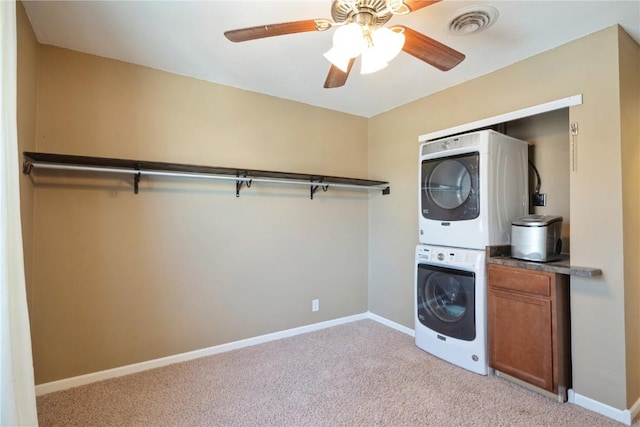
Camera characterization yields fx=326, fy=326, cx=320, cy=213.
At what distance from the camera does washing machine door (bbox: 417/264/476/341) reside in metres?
2.59

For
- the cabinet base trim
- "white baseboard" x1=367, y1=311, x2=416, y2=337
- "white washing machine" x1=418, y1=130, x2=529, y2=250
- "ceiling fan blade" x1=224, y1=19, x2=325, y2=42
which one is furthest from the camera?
"white baseboard" x1=367, y1=311, x2=416, y2=337

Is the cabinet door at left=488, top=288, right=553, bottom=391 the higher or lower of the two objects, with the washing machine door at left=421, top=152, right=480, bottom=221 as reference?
lower

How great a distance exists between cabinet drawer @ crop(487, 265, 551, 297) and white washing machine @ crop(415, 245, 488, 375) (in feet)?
0.23

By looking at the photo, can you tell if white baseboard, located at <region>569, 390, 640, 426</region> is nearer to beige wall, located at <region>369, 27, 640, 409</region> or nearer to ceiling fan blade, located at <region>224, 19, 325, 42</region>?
beige wall, located at <region>369, 27, 640, 409</region>

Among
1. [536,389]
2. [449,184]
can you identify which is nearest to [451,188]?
[449,184]

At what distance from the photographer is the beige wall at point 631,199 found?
80.0 inches

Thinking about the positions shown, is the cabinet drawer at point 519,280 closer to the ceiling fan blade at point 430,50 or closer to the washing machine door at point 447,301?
the washing machine door at point 447,301

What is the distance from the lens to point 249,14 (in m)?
1.95

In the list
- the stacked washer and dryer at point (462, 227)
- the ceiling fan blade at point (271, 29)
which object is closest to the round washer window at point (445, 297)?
the stacked washer and dryer at point (462, 227)

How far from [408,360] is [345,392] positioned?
0.77 meters

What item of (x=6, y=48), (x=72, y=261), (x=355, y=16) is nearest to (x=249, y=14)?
(x=355, y=16)

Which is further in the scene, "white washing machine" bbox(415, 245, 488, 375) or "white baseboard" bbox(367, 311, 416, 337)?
"white baseboard" bbox(367, 311, 416, 337)

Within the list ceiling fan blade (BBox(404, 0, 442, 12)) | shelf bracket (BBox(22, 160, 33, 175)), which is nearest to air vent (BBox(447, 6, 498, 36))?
ceiling fan blade (BBox(404, 0, 442, 12))

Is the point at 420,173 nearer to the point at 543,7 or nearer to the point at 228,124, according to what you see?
the point at 543,7
